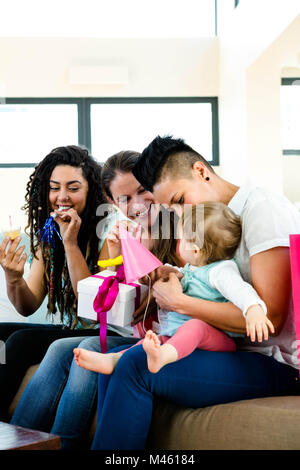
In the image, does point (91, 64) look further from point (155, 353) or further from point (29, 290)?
point (155, 353)

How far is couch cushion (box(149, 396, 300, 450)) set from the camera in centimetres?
131

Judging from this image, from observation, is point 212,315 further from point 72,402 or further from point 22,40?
point 22,40

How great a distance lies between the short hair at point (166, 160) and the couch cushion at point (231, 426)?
0.71 metres

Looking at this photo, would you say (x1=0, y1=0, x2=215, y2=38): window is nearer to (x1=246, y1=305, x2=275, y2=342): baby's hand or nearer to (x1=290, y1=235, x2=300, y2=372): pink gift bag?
(x1=290, y1=235, x2=300, y2=372): pink gift bag

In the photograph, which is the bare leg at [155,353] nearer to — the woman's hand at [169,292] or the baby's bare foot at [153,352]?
the baby's bare foot at [153,352]

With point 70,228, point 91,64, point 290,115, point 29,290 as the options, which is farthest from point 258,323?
point 91,64

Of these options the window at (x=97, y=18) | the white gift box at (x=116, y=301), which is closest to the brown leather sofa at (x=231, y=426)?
the white gift box at (x=116, y=301)

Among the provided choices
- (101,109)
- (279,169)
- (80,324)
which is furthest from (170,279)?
(101,109)

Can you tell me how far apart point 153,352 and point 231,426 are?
28 cm

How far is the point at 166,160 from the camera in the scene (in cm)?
175

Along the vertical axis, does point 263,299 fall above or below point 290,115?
below

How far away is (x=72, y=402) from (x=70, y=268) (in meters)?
0.60

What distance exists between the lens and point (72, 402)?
160 cm

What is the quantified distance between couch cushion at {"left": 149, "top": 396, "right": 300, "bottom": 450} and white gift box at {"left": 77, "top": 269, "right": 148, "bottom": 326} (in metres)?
0.38
